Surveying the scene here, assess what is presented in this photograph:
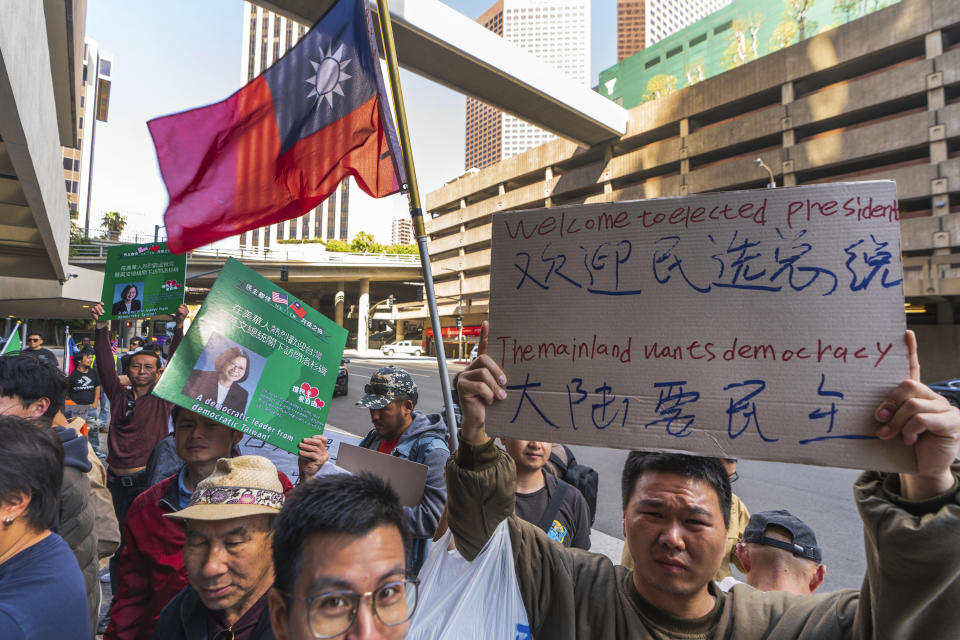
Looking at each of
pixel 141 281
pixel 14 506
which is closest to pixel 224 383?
pixel 14 506

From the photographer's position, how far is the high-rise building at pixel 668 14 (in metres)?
156

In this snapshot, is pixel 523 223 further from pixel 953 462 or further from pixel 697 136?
pixel 697 136

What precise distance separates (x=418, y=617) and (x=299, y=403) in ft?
3.98

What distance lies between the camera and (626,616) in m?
Answer: 1.50

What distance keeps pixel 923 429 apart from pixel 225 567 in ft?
5.85

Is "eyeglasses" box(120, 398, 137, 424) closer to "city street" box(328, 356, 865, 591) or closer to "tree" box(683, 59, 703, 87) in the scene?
"city street" box(328, 356, 865, 591)

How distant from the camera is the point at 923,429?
3.53 ft

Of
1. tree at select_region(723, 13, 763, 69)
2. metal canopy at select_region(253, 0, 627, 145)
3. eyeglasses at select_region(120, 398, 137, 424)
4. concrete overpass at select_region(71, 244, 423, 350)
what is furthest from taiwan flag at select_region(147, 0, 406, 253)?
tree at select_region(723, 13, 763, 69)

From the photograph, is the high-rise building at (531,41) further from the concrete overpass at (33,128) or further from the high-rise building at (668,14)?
the concrete overpass at (33,128)

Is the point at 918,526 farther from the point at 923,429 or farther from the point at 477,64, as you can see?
the point at 477,64

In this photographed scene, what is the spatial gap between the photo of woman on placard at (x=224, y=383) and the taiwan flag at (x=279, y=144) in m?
1.44

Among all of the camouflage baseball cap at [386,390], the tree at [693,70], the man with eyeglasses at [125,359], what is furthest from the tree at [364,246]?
the camouflage baseball cap at [386,390]

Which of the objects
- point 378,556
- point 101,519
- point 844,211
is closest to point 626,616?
point 378,556

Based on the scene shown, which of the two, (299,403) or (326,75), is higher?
(326,75)
